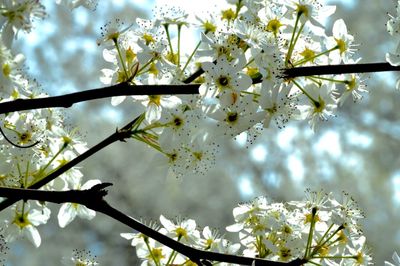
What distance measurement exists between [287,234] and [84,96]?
51 centimetres

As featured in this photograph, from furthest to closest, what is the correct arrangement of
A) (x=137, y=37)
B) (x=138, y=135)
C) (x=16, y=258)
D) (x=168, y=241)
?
(x=16, y=258) → (x=137, y=37) → (x=138, y=135) → (x=168, y=241)

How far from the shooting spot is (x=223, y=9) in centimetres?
122

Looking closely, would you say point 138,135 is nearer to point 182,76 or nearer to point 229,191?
point 182,76

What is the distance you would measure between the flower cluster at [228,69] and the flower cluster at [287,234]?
166mm

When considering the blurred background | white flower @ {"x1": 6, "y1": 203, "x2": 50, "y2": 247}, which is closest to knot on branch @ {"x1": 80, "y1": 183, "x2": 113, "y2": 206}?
white flower @ {"x1": 6, "y1": 203, "x2": 50, "y2": 247}

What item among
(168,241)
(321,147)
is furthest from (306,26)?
(321,147)

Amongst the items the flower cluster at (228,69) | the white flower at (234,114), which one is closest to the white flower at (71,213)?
the flower cluster at (228,69)

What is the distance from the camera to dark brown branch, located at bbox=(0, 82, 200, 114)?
3.22ft

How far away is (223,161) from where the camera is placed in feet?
24.5

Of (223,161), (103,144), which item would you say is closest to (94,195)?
(103,144)

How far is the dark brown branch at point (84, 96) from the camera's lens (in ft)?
3.22

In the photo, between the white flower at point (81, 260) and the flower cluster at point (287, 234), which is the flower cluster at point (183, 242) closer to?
the flower cluster at point (287, 234)

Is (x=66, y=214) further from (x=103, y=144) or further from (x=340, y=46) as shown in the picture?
(x=340, y=46)

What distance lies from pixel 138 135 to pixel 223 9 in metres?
0.27
